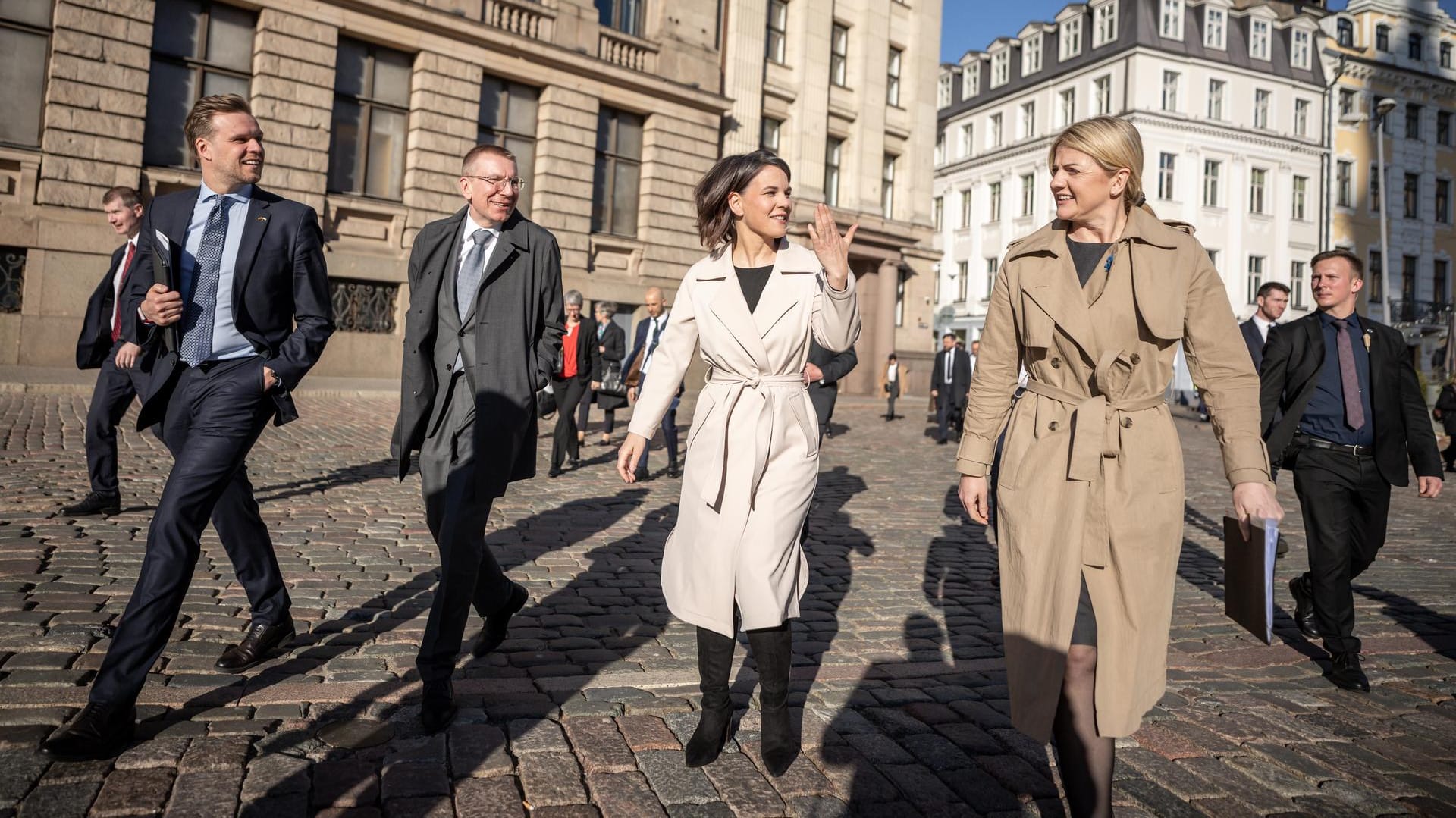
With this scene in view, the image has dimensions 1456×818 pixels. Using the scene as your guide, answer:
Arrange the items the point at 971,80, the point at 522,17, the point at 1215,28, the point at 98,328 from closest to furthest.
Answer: the point at 98,328 → the point at 522,17 → the point at 1215,28 → the point at 971,80

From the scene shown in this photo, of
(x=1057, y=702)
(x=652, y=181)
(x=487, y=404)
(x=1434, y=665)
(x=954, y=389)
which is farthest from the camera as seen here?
(x=652, y=181)

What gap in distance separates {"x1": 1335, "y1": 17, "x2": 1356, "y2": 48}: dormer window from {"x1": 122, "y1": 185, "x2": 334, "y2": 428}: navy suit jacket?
186 ft

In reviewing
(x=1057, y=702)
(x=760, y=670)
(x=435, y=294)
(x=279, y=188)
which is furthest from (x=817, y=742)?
(x=279, y=188)

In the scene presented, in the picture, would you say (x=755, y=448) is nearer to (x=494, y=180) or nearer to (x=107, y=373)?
(x=494, y=180)

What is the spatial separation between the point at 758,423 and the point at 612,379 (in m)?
9.20

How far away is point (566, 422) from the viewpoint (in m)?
10.4

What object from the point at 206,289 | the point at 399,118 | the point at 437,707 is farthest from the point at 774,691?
the point at 399,118

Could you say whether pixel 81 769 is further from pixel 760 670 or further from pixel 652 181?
pixel 652 181

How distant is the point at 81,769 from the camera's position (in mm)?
2850

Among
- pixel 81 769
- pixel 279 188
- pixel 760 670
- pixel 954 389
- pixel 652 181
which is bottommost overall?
pixel 81 769

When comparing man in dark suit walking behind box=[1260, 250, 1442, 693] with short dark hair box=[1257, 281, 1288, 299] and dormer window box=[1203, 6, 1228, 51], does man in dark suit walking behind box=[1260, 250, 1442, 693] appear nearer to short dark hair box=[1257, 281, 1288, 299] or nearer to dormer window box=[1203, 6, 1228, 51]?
short dark hair box=[1257, 281, 1288, 299]

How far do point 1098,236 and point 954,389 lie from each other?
47.8ft

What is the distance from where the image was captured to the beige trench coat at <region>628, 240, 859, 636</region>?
3189mm

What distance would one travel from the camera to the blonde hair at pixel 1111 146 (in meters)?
2.69
